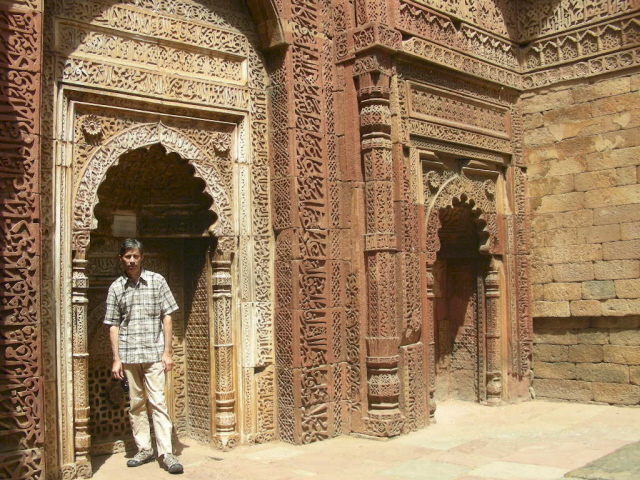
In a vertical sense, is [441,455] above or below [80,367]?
below

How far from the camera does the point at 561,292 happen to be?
8305 mm

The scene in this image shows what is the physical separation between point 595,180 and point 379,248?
2994 mm

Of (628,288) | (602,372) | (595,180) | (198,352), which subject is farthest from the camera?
(595,180)

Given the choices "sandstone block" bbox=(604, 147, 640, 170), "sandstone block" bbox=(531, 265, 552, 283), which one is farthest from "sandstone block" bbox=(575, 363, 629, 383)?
"sandstone block" bbox=(604, 147, 640, 170)

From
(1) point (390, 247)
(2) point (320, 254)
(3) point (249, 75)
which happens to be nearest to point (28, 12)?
(3) point (249, 75)

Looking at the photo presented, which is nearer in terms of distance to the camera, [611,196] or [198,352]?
[198,352]

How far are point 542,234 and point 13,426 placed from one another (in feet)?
20.0

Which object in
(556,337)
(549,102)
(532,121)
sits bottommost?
(556,337)

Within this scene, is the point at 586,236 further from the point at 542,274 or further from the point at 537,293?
the point at 537,293

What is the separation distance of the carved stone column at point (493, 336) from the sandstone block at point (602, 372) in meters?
0.88

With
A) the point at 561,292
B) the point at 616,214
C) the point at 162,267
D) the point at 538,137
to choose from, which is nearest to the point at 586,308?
the point at 561,292

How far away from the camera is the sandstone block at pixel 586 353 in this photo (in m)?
8.02

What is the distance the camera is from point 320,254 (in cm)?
651

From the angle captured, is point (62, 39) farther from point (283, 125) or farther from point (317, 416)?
point (317, 416)
